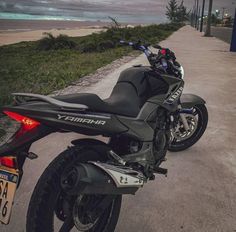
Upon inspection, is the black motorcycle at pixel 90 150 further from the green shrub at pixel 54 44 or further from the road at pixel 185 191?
the green shrub at pixel 54 44

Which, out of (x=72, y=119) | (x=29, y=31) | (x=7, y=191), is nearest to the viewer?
(x=7, y=191)

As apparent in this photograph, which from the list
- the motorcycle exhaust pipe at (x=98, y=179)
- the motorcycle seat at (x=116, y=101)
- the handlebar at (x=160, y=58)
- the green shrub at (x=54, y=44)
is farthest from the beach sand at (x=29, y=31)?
the motorcycle exhaust pipe at (x=98, y=179)

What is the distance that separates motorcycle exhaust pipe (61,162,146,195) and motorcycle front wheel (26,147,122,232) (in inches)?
2.6

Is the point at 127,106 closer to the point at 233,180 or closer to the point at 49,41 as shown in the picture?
the point at 233,180

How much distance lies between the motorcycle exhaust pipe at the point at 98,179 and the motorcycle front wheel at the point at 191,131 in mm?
1829

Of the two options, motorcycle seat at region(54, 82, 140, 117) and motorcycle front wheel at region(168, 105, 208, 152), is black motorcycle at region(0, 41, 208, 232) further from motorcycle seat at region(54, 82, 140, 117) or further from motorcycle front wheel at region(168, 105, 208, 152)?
motorcycle front wheel at region(168, 105, 208, 152)

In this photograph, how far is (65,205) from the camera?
220cm

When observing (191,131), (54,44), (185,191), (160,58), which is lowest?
(54,44)

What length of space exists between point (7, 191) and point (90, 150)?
0.60 metres

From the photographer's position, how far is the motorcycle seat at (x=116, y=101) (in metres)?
2.23

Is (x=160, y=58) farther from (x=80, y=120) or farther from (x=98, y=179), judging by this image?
(x=98, y=179)

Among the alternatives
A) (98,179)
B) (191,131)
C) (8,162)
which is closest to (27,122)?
(8,162)

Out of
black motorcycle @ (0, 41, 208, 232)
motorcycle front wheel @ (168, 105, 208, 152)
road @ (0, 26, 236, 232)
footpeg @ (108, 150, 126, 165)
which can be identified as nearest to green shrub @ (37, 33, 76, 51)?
road @ (0, 26, 236, 232)

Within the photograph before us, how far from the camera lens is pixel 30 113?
2.02 meters
